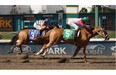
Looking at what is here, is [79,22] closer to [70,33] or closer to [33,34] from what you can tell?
[70,33]

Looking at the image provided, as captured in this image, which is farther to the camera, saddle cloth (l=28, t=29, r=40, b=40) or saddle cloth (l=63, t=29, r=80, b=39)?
saddle cloth (l=28, t=29, r=40, b=40)

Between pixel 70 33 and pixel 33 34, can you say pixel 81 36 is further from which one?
pixel 33 34

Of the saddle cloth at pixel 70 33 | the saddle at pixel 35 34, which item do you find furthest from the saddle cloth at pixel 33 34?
the saddle cloth at pixel 70 33

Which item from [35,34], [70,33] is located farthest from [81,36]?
[35,34]

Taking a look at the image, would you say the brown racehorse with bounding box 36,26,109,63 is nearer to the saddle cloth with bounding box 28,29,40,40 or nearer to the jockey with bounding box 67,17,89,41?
the jockey with bounding box 67,17,89,41

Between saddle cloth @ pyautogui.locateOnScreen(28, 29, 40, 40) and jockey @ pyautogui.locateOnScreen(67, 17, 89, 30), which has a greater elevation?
jockey @ pyautogui.locateOnScreen(67, 17, 89, 30)

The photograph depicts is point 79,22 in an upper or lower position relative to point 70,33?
upper

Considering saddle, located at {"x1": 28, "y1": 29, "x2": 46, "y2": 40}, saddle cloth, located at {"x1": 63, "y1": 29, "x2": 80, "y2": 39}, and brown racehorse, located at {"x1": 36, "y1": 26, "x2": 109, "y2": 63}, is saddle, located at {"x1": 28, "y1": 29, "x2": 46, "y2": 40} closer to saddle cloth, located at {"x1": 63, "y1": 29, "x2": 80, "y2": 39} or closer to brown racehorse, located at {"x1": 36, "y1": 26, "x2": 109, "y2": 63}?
brown racehorse, located at {"x1": 36, "y1": 26, "x2": 109, "y2": 63}

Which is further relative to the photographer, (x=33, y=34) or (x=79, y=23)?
(x=33, y=34)

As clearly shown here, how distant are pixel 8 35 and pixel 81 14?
3.55 metres

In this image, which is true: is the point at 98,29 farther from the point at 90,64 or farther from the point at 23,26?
the point at 23,26

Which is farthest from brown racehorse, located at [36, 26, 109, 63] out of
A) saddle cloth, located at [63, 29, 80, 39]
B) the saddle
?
the saddle

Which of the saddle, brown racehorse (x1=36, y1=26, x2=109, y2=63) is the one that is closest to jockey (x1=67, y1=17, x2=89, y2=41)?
brown racehorse (x1=36, y1=26, x2=109, y2=63)

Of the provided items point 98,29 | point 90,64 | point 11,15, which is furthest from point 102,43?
point 11,15
